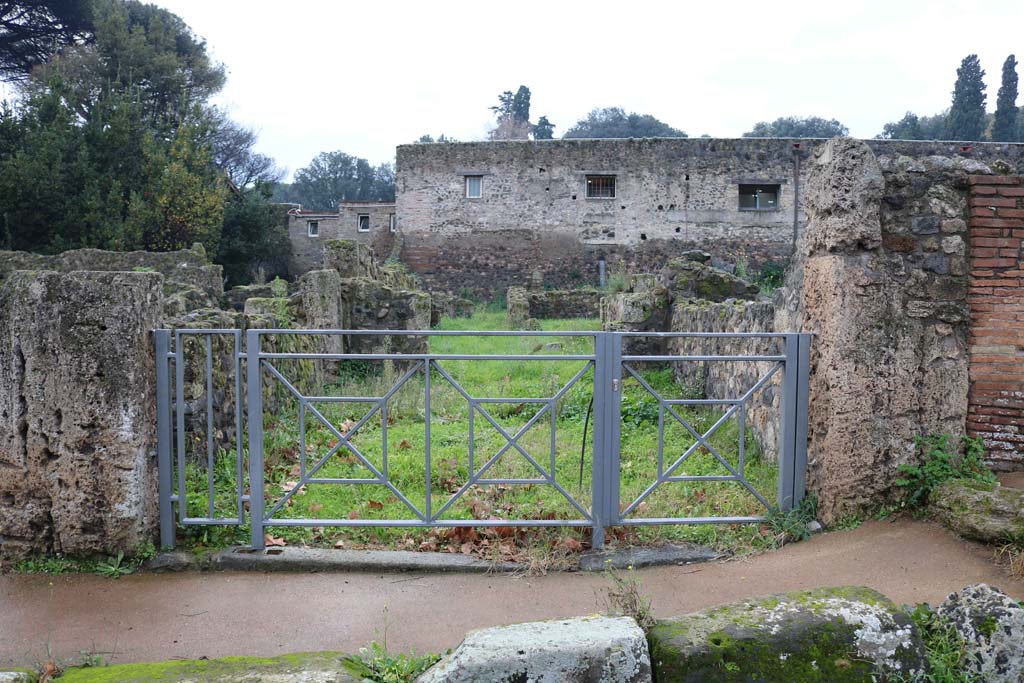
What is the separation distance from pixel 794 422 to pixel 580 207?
22.6 m

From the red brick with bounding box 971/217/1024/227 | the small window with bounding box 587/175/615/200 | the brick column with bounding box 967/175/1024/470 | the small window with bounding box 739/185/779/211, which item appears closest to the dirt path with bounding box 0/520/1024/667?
the brick column with bounding box 967/175/1024/470

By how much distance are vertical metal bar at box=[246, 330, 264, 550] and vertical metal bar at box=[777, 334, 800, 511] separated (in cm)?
326

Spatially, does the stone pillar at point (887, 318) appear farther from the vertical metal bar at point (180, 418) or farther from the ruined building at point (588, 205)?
the ruined building at point (588, 205)

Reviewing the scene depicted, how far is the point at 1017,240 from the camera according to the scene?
183 inches

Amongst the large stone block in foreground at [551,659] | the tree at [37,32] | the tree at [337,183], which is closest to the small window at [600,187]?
the tree at [37,32]

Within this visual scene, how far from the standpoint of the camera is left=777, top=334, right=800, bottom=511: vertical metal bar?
4.82 metres

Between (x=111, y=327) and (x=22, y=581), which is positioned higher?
(x=111, y=327)

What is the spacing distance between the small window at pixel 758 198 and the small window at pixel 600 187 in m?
4.57

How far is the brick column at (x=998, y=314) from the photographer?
4.66 metres

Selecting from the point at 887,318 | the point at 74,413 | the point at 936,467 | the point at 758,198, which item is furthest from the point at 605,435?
the point at 758,198

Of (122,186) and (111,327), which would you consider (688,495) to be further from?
(122,186)

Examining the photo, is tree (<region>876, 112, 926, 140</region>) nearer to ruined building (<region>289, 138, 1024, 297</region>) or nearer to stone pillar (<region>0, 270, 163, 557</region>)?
ruined building (<region>289, 138, 1024, 297</region>)

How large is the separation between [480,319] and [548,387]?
35.0 ft

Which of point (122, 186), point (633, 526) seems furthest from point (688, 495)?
point (122, 186)
